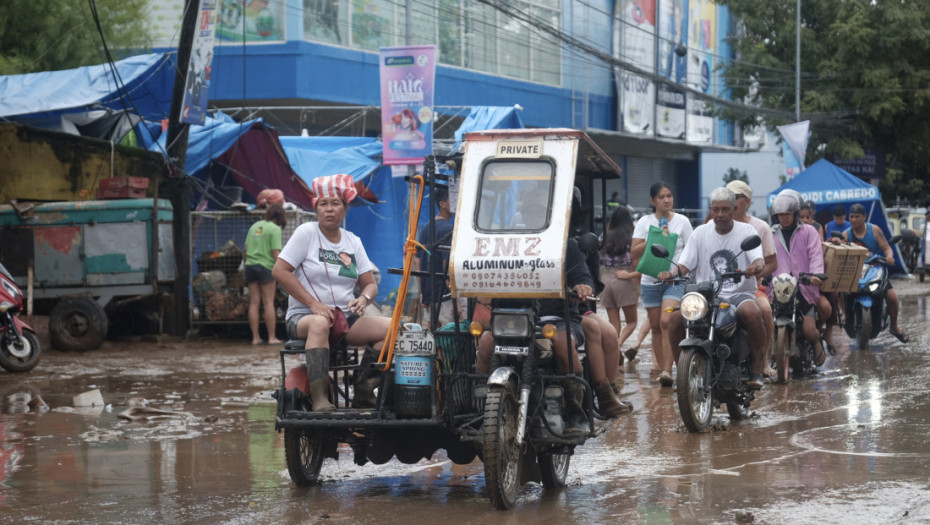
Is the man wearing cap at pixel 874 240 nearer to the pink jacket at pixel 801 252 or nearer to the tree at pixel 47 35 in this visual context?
the pink jacket at pixel 801 252

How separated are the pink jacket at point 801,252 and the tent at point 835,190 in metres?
15.0

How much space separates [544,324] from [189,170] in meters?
13.1

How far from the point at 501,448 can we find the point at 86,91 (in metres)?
13.0

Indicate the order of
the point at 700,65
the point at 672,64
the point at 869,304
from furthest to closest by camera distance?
the point at 700,65, the point at 672,64, the point at 869,304

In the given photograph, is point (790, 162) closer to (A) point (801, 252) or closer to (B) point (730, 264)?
(A) point (801, 252)

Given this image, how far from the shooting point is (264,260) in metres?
15.6

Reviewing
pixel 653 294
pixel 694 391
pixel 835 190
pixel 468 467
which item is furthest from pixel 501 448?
pixel 835 190

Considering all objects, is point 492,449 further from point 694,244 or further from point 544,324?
point 694,244

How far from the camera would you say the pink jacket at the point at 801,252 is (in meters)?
12.1

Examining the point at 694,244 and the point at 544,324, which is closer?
the point at 544,324

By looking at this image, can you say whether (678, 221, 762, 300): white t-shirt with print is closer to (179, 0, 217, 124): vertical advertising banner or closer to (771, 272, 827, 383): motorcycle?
(771, 272, 827, 383): motorcycle

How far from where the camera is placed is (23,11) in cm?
2361

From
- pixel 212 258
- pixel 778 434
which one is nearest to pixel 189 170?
pixel 212 258

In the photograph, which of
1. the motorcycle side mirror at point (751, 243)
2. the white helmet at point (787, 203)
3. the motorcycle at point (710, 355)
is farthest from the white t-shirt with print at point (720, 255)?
the white helmet at point (787, 203)
